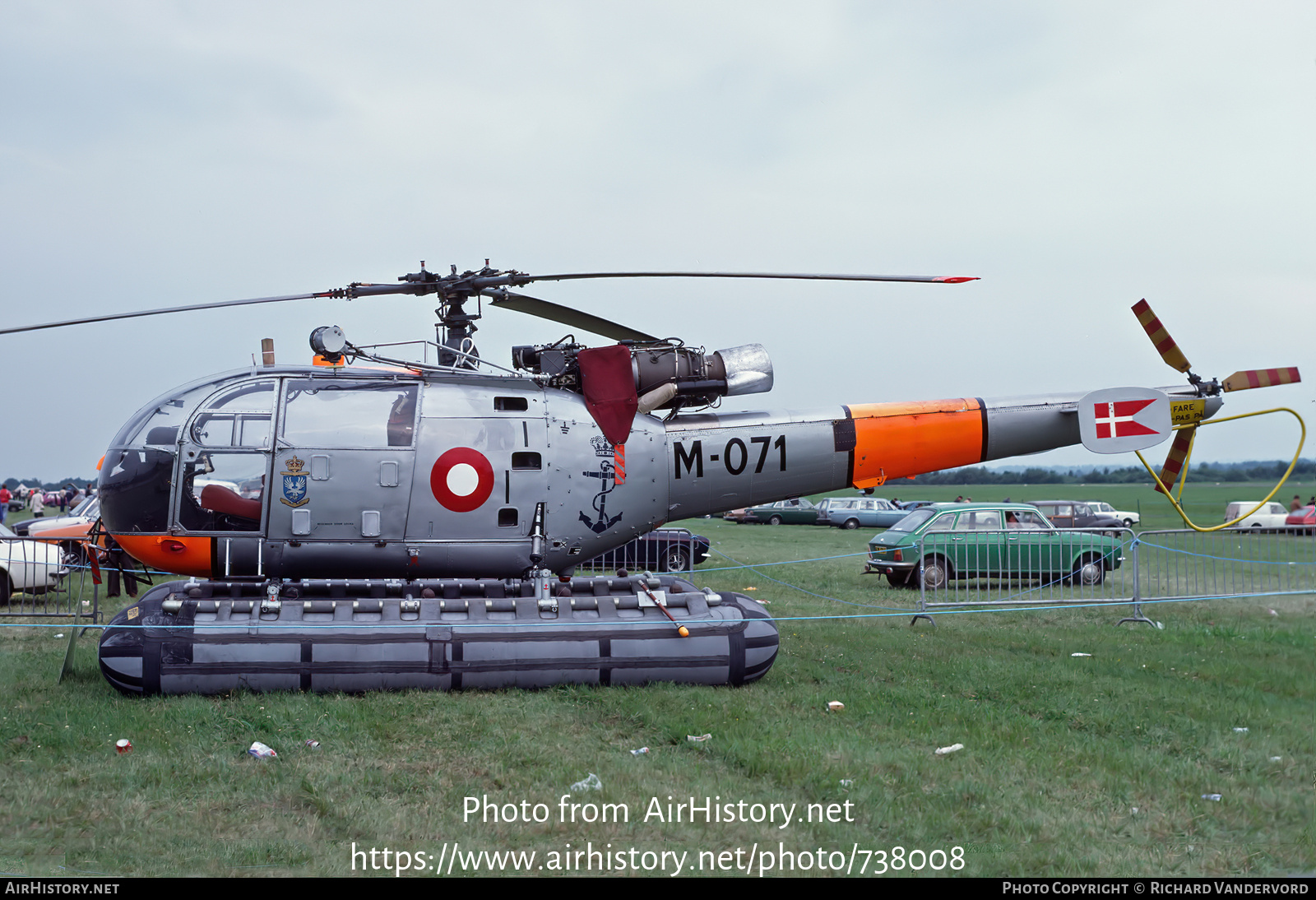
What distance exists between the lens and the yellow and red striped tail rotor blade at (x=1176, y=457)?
1012 centimetres

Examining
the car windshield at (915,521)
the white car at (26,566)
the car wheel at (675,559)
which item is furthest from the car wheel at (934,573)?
the white car at (26,566)

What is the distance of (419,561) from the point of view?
920 cm

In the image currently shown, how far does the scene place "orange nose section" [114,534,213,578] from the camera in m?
8.80

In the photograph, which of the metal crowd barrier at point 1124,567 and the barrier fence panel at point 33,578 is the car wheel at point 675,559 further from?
the barrier fence panel at point 33,578

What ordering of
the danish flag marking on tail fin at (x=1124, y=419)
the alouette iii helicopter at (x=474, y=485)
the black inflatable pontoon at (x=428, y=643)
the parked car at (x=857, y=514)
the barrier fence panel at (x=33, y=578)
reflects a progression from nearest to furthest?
1. the black inflatable pontoon at (x=428, y=643)
2. the alouette iii helicopter at (x=474, y=485)
3. the danish flag marking on tail fin at (x=1124, y=419)
4. the barrier fence panel at (x=33, y=578)
5. the parked car at (x=857, y=514)

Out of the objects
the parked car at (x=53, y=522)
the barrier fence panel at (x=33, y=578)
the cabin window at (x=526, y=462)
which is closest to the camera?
the cabin window at (x=526, y=462)

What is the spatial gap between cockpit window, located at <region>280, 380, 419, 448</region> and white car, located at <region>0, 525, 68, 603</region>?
677cm

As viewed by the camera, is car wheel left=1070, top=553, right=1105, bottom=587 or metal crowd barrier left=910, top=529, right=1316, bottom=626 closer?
metal crowd barrier left=910, top=529, right=1316, bottom=626

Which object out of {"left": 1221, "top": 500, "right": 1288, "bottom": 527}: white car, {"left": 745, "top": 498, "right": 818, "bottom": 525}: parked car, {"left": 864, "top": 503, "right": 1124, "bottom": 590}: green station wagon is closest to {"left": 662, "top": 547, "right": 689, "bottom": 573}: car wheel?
{"left": 864, "top": 503, "right": 1124, "bottom": 590}: green station wagon

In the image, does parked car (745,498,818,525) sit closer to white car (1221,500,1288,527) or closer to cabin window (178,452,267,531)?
white car (1221,500,1288,527)

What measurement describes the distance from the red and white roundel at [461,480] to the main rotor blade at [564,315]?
4.97 feet

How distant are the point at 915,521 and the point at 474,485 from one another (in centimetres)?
1098

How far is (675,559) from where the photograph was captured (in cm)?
1975

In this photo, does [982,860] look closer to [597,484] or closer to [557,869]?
[557,869]
